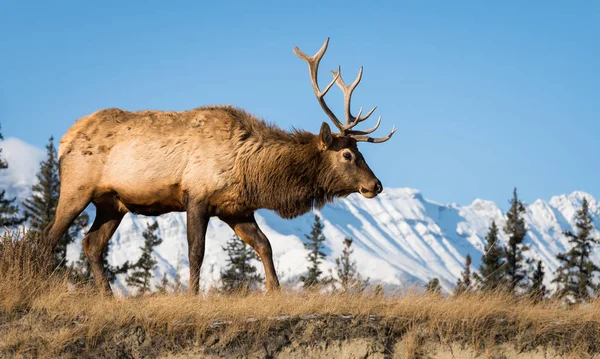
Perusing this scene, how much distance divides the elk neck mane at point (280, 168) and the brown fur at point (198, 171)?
2cm

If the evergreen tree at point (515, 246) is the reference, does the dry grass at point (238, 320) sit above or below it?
below

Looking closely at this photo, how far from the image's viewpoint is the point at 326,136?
1222 centimetres

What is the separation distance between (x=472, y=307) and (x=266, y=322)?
2507 millimetres

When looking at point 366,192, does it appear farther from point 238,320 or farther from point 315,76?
point 238,320

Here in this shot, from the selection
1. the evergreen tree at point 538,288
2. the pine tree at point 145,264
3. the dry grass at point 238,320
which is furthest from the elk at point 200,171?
the pine tree at point 145,264

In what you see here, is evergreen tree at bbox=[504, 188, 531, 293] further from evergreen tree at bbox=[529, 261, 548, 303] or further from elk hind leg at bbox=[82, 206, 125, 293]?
elk hind leg at bbox=[82, 206, 125, 293]

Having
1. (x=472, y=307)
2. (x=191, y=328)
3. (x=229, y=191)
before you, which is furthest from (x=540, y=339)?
(x=229, y=191)

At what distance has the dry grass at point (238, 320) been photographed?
8.50 m

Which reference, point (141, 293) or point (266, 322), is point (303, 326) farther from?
point (141, 293)

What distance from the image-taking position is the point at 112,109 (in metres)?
12.3

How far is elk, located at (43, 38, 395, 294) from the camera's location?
11461 millimetres

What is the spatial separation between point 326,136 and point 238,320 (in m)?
4.26

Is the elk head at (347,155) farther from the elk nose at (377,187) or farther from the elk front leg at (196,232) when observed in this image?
the elk front leg at (196,232)

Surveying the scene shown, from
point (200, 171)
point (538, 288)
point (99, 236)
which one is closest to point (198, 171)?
point (200, 171)
